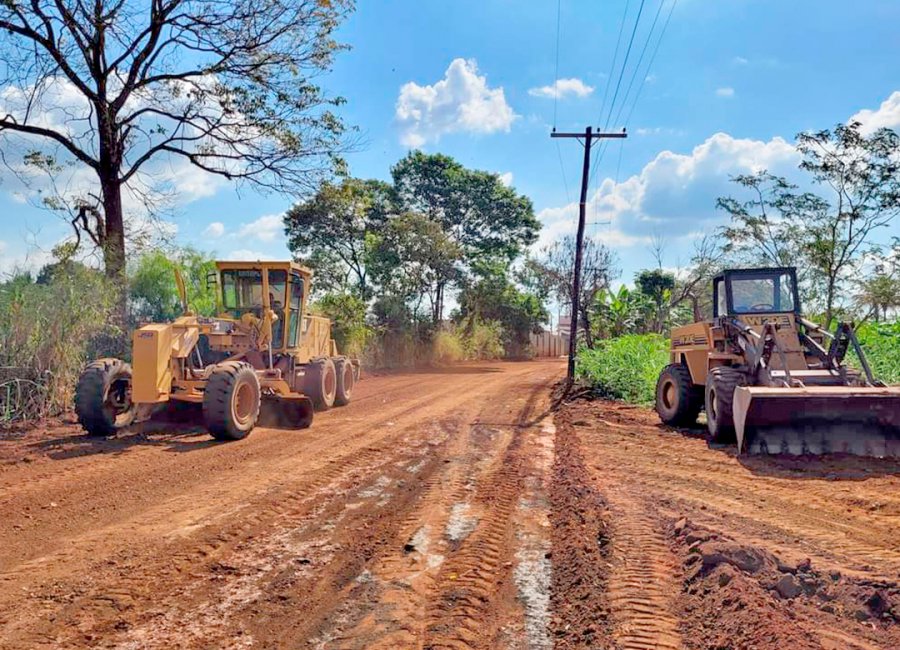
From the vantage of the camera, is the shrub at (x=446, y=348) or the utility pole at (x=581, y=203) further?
the shrub at (x=446, y=348)

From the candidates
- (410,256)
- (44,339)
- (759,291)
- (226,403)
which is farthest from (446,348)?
(226,403)

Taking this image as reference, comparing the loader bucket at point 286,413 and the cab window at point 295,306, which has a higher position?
the cab window at point 295,306

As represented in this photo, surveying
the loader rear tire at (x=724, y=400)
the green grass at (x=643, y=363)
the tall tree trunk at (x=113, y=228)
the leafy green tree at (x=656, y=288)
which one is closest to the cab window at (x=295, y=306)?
the tall tree trunk at (x=113, y=228)

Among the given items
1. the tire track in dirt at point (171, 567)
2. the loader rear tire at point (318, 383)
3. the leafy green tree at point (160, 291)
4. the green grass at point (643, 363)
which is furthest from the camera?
the leafy green tree at point (160, 291)

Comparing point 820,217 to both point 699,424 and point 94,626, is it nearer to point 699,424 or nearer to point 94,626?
point 699,424

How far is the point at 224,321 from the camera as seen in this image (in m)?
11.3

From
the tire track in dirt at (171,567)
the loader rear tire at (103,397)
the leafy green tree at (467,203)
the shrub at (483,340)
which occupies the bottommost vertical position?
the tire track in dirt at (171,567)

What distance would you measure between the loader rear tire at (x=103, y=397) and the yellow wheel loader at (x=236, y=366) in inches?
0.5

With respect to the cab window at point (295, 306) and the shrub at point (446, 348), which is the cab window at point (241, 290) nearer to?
the cab window at point (295, 306)

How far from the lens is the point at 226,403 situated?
896 cm

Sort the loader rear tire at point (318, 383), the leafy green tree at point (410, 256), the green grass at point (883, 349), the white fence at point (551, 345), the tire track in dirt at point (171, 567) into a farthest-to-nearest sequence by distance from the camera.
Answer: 1. the white fence at point (551, 345)
2. the leafy green tree at point (410, 256)
3. the loader rear tire at point (318, 383)
4. the green grass at point (883, 349)
5. the tire track in dirt at point (171, 567)

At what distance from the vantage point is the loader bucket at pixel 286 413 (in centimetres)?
1106

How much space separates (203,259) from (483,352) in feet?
66.9

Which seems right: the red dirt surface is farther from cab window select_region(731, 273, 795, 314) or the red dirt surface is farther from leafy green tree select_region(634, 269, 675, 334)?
leafy green tree select_region(634, 269, 675, 334)
